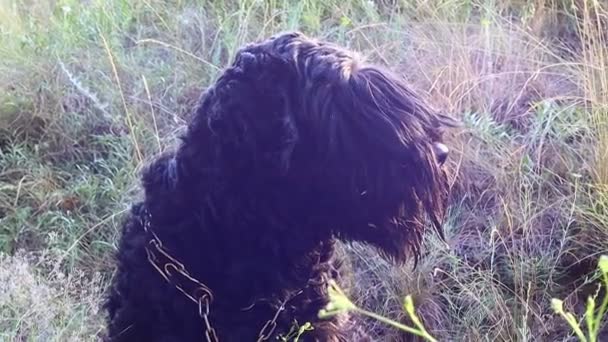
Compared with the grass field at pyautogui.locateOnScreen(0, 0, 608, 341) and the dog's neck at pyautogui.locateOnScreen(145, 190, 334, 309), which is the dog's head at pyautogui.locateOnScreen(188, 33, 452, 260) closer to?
the dog's neck at pyautogui.locateOnScreen(145, 190, 334, 309)

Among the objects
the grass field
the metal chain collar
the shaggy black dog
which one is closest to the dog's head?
the shaggy black dog

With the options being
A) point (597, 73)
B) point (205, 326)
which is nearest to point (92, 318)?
point (205, 326)

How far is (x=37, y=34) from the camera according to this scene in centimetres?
451

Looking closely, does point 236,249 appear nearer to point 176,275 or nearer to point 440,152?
point 176,275

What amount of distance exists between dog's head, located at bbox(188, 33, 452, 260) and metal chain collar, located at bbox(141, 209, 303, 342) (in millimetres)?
234

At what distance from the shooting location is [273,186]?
228 cm

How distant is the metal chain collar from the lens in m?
2.25

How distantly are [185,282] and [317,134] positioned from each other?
0.49m

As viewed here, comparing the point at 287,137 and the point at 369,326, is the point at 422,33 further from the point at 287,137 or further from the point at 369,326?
the point at 287,137

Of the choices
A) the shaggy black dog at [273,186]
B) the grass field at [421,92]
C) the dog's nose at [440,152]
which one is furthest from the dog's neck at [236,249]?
the grass field at [421,92]

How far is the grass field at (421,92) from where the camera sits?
3.19 metres

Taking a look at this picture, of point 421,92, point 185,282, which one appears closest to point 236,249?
point 185,282

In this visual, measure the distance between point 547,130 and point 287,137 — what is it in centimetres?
169

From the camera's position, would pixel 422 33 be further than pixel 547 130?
Yes
